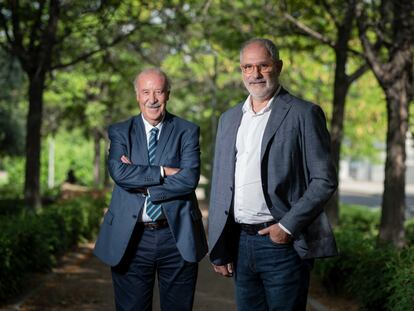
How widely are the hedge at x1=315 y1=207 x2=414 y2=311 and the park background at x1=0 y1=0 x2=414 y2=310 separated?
15 mm

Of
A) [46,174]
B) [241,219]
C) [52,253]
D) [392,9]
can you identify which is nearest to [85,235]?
[52,253]

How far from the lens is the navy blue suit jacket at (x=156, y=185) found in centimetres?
425

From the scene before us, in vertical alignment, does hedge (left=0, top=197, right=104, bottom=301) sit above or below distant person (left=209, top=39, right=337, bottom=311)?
below

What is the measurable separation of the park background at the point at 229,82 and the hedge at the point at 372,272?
15mm

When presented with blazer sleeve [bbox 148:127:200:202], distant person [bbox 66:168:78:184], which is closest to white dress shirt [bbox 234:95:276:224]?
blazer sleeve [bbox 148:127:200:202]

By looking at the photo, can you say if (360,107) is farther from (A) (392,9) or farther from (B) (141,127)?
(B) (141,127)

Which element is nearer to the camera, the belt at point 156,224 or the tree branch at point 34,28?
the belt at point 156,224

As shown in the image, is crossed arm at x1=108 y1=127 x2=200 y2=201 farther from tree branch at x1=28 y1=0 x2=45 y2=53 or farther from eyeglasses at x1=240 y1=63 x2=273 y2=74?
tree branch at x1=28 y1=0 x2=45 y2=53

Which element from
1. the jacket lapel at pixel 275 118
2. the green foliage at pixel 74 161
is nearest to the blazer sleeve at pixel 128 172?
the jacket lapel at pixel 275 118

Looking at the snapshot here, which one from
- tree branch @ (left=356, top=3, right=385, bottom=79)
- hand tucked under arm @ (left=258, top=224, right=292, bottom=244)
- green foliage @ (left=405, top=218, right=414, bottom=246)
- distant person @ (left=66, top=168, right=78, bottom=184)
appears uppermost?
tree branch @ (left=356, top=3, right=385, bottom=79)

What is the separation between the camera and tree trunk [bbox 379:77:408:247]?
9188 millimetres

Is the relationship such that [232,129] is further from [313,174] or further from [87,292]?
[87,292]

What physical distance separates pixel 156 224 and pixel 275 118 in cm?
117

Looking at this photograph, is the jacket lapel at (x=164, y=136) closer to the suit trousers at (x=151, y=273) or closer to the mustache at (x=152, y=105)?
the mustache at (x=152, y=105)
